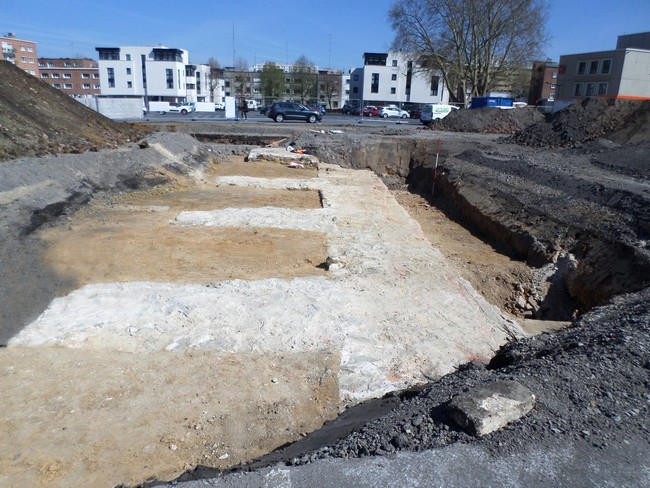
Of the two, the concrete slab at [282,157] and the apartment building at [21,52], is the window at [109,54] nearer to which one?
the apartment building at [21,52]

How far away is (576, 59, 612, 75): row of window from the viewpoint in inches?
1925

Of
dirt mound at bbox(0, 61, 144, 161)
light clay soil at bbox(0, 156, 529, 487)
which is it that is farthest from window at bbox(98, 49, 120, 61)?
light clay soil at bbox(0, 156, 529, 487)

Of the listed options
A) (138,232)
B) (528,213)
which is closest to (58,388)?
(138,232)

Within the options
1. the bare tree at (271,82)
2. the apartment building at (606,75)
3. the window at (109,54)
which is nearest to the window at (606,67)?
the apartment building at (606,75)

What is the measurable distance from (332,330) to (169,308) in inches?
86.2

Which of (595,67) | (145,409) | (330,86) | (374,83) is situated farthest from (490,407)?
(330,86)

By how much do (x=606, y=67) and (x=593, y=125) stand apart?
35.3 metres

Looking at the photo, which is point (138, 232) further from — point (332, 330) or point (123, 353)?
point (332, 330)

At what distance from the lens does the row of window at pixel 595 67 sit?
48.9m

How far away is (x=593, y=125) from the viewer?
69.8 feet

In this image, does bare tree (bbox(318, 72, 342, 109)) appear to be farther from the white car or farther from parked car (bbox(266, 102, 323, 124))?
parked car (bbox(266, 102, 323, 124))

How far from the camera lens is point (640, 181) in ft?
43.1

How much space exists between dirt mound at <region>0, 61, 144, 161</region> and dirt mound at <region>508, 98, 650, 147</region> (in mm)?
18190

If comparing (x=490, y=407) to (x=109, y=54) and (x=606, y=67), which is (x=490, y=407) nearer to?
(x=606, y=67)
